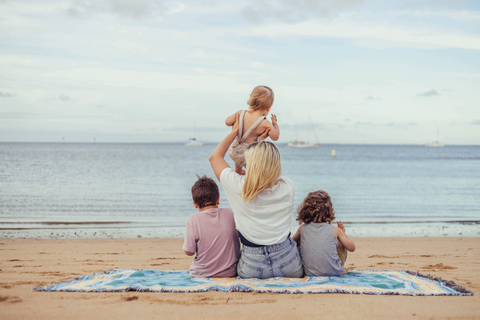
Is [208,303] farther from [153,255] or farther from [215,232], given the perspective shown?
[153,255]

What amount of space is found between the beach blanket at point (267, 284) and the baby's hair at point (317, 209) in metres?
0.54

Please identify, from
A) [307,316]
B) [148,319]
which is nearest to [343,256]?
[307,316]

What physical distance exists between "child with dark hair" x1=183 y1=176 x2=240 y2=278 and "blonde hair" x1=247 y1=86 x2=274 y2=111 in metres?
1.00

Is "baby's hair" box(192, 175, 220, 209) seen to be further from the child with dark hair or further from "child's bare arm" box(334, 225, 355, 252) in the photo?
"child's bare arm" box(334, 225, 355, 252)

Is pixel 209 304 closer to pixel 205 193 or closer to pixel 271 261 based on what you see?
pixel 271 261

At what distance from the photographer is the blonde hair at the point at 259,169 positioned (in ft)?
10.4

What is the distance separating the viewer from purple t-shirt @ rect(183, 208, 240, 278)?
348cm

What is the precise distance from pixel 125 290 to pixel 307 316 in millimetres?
1468

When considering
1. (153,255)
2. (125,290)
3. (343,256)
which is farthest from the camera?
(153,255)

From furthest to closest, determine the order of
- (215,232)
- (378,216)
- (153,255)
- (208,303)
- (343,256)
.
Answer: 1. (378,216)
2. (153,255)
3. (343,256)
4. (215,232)
5. (208,303)

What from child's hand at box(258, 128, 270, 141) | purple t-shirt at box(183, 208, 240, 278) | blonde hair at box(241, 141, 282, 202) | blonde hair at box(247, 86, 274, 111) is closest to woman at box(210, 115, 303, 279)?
blonde hair at box(241, 141, 282, 202)

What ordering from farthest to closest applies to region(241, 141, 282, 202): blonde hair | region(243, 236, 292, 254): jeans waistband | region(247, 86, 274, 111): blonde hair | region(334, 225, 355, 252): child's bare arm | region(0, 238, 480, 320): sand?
region(247, 86, 274, 111): blonde hair < region(334, 225, 355, 252): child's bare arm < region(243, 236, 292, 254): jeans waistband < region(241, 141, 282, 202): blonde hair < region(0, 238, 480, 320): sand

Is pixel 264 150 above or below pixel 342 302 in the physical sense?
above

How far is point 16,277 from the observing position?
3857 mm
